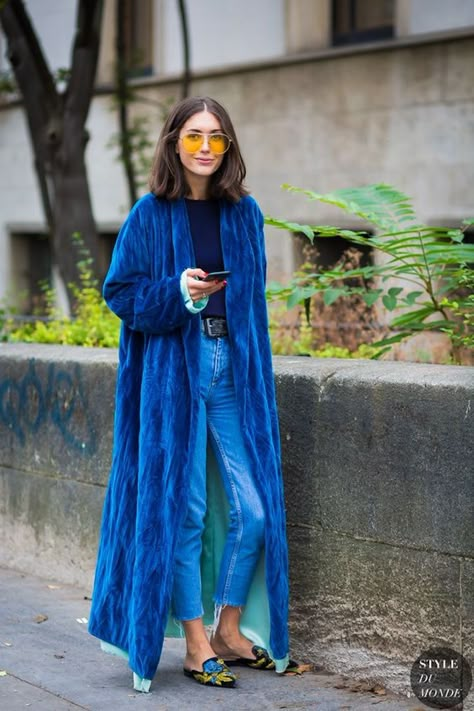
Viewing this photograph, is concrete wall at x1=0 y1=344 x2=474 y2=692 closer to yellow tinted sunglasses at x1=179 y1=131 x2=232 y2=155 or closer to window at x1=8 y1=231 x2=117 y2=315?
yellow tinted sunglasses at x1=179 y1=131 x2=232 y2=155

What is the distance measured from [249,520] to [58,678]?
2.86ft

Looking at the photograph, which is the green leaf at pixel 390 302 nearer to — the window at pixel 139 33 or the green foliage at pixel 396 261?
the green foliage at pixel 396 261

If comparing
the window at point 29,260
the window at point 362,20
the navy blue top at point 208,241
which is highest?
the window at point 362,20

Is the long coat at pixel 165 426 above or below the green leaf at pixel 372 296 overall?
below

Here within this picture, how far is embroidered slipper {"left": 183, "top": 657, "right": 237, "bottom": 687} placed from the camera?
4559 millimetres

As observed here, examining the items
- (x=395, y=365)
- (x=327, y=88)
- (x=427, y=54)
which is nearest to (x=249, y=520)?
(x=395, y=365)

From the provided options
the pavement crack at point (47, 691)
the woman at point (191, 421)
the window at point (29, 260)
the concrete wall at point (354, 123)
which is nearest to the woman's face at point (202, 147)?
the woman at point (191, 421)

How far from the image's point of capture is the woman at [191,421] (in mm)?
4477

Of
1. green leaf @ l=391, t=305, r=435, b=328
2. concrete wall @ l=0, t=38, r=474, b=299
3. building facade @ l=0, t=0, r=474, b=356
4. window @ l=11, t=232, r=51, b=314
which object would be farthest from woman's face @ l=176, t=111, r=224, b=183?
window @ l=11, t=232, r=51, b=314

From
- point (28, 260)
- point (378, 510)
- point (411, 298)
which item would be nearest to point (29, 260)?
point (28, 260)

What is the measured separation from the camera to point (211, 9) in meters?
15.0

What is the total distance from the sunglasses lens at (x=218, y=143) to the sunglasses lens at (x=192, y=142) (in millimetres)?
33

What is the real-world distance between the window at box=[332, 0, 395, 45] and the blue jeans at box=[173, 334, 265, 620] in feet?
32.0

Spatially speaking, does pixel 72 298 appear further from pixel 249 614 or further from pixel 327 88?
pixel 327 88
